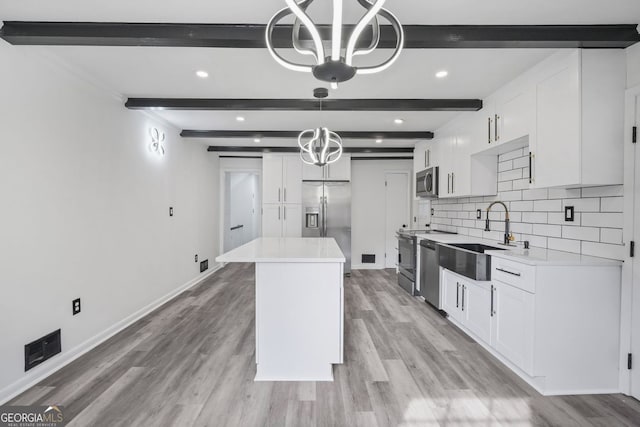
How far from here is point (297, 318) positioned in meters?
2.29

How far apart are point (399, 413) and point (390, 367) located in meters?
0.55

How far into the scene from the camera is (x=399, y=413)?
73.9 inches

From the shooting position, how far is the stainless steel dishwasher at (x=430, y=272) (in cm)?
357

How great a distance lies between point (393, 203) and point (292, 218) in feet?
6.84

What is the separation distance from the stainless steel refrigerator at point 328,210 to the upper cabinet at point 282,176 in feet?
0.75

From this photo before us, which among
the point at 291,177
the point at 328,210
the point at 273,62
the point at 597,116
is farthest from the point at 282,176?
the point at 597,116

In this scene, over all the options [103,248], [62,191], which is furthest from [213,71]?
[103,248]

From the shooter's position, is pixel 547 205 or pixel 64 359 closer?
pixel 64 359

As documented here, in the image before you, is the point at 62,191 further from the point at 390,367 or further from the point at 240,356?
the point at 390,367

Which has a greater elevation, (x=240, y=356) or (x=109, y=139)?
(x=109, y=139)

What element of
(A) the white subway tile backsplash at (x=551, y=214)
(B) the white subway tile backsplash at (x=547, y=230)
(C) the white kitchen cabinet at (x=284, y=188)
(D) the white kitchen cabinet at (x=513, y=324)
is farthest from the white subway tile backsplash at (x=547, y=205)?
(C) the white kitchen cabinet at (x=284, y=188)

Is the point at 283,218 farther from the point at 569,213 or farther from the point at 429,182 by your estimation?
the point at 569,213

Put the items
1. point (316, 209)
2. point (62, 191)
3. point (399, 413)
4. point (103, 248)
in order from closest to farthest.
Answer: point (399, 413), point (62, 191), point (103, 248), point (316, 209)

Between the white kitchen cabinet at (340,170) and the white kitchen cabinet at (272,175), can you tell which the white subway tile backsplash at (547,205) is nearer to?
the white kitchen cabinet at (340,170)
